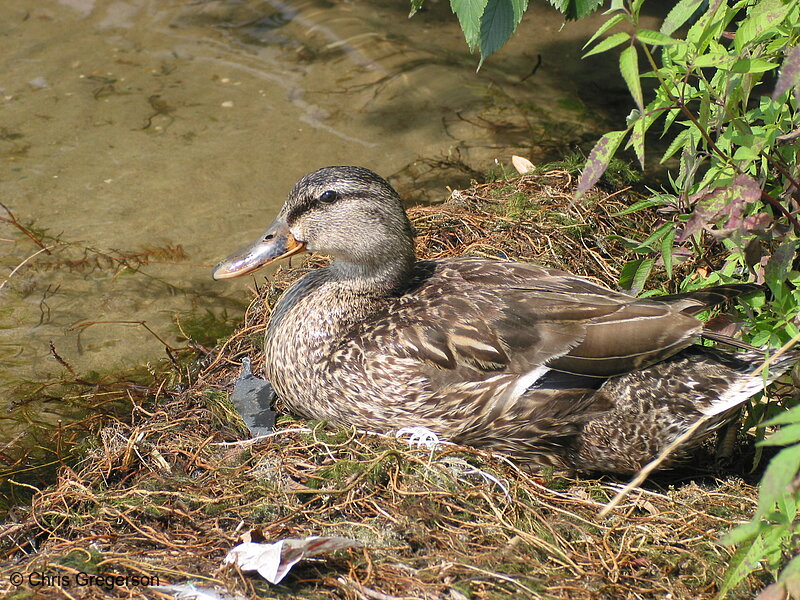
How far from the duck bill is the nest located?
649 millimetres

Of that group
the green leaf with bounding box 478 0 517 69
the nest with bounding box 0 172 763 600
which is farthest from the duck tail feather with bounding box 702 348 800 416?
the green leaf with bounding box 478 0 517 69

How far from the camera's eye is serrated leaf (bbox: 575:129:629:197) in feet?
8.55

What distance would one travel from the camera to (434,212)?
5.00 metres

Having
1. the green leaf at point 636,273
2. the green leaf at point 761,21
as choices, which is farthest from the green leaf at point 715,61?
the green leaf at point 636,273

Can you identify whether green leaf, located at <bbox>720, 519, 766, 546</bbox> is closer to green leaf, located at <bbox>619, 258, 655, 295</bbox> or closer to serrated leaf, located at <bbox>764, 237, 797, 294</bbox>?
serrated leaf, located at <bbox>764, 237, 797, 294</bbox>

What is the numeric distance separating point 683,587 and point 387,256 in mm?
1810

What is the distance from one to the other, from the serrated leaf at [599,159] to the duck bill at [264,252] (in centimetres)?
155

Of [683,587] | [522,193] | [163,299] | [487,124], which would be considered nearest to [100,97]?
[163,299]

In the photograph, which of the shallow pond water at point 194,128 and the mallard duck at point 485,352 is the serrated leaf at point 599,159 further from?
the shallow pond water at point 194,128

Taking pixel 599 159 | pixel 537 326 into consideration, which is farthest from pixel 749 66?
pixel 537 326

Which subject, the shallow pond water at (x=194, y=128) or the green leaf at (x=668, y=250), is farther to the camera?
the shallow pond water at (x=194, y=128)

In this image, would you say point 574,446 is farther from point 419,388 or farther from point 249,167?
point 249,167

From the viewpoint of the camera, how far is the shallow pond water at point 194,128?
496 centimetres

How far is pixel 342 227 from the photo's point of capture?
3.72 m
